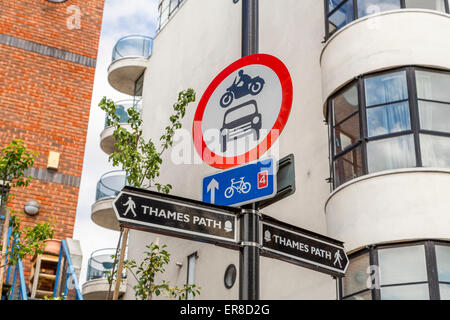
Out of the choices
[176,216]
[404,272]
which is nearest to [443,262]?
[404,272]

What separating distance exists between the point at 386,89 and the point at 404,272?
3.73m

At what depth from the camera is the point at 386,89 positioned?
42.5 ft

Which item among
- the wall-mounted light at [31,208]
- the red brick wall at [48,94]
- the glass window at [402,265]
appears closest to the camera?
the glass window at [402,265]

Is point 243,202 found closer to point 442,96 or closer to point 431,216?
point 431,216

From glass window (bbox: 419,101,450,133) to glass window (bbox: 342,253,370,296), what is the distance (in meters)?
2.79

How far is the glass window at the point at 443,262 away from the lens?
1114cm

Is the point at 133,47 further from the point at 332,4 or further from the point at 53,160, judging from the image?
the point at 332,4

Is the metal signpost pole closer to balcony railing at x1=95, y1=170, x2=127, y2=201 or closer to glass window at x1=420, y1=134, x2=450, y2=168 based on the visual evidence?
glass window at x1=420, y1=134, x2=450, y2=168

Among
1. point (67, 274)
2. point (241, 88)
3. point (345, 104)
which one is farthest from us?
point (67, 274)

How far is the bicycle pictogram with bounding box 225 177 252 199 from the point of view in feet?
17.1

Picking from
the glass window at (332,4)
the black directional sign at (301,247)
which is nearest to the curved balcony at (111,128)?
the glass window at (332,4)

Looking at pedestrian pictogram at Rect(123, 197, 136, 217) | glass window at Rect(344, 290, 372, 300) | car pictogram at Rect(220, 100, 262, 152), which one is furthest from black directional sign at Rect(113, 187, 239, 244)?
glass window at Rect(344, 290, 372, 300)

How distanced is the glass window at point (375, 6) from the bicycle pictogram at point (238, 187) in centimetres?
950

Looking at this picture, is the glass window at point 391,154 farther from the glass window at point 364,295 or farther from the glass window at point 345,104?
the glass window at point 364,295
